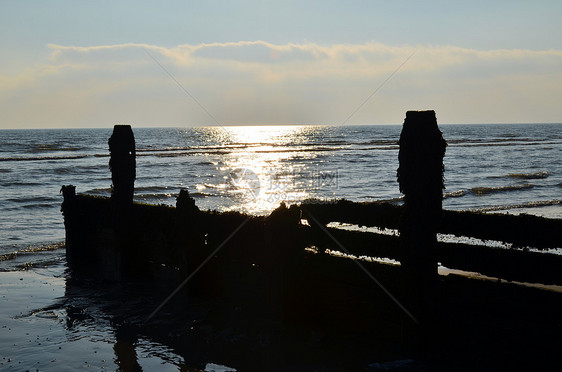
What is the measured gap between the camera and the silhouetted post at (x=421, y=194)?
6.66 meters

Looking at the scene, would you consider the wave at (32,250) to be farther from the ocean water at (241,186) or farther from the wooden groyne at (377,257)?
the wooden groyne at (377,257)

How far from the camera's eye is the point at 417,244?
22.3 ft

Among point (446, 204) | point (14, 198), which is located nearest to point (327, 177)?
point (446, 204)

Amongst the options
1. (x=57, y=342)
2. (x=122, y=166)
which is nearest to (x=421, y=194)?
(x=57, y=342)

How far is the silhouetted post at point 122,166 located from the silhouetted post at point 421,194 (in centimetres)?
707

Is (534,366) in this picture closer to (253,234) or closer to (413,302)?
(413,302)

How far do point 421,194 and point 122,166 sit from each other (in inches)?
292

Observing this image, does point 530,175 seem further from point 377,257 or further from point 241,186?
point 377,257

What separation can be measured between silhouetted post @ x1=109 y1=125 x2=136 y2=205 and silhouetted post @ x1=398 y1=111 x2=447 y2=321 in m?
7.07

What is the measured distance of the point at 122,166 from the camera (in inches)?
460

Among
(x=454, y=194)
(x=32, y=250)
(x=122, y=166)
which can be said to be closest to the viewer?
(x=122, y=166)

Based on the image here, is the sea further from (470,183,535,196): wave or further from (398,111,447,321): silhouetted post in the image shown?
(398,111,447,321): silhouetted post

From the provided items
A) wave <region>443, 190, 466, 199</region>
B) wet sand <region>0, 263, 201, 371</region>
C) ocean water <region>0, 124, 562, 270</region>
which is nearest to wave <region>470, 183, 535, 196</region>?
ocean water <region>0, 124, 562, 270</region>

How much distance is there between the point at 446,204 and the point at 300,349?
72.2 ft
